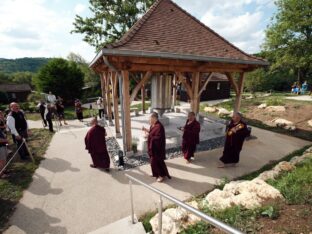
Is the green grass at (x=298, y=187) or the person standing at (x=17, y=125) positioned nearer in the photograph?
the green grass at (x=298, y=187)

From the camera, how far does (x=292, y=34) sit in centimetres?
1731

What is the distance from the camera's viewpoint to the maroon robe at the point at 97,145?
4.57 metres

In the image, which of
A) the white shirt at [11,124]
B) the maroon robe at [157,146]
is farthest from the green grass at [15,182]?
the maroon robe at [157,146]

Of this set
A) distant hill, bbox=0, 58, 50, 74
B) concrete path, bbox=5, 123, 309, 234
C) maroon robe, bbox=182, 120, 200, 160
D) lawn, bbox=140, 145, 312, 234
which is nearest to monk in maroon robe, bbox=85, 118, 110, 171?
concrete path, bbox=5, 123, 309, 234

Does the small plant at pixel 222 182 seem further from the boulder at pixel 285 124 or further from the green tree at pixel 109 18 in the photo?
the green tree at pixel 109 18

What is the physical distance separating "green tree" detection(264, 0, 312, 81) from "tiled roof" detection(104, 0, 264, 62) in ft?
47.7

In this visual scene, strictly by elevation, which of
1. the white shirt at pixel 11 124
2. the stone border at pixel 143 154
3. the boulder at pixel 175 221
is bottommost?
the stone border at pixel 143 154

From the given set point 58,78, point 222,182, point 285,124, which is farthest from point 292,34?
point 58,78

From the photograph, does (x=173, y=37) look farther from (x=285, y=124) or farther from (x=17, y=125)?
(x=285, y=124)

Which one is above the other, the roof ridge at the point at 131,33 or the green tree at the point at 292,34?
the green tree at the point at 292,34

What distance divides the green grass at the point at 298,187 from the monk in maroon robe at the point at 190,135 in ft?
6.91

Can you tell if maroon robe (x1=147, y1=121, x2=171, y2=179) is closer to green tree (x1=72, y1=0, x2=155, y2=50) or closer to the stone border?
the stone border

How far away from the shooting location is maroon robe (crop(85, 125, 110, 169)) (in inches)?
180

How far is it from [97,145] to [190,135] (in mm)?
2720
